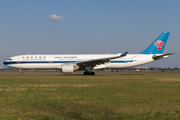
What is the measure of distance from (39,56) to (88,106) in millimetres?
29106

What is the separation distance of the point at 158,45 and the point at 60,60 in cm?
1785

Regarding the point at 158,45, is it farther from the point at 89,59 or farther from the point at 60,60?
the point at 60,60

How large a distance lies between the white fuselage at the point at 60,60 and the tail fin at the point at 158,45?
1248 millimetres

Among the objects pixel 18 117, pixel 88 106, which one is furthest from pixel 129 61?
pixel 18 117

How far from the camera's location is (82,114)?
6516mm

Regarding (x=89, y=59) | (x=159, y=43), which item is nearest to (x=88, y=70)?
(x=89, y=59)

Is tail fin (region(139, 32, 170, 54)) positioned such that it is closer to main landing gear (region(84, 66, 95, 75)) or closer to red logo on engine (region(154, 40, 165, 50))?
red logo on engine (region(154, 40, 165, 50))

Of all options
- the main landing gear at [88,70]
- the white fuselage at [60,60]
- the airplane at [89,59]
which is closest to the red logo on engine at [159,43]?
the airplane at [89,59]

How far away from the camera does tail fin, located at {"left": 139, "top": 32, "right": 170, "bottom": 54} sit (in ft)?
119

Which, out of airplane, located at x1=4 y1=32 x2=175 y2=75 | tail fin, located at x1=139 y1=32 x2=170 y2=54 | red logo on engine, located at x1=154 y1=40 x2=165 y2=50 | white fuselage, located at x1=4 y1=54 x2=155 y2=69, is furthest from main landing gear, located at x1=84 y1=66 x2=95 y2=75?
red logo on engine, located at x1=154 y1=40 x2=165 y2=50

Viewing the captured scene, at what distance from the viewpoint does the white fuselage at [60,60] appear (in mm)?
34438

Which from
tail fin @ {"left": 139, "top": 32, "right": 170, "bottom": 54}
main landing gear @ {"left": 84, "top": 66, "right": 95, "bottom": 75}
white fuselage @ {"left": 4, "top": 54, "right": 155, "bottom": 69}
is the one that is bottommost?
main landing gear @ {"left": 84, "top": 66, "right": 95, "bottom": 75}

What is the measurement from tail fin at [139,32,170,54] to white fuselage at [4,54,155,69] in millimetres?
1248

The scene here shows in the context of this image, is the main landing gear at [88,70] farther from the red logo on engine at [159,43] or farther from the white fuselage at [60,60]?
the red logo on engine at [159,43]
